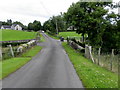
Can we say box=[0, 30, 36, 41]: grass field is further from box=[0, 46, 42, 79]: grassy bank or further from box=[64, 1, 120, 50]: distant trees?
box=[0, 46, 42, 79]: grassy bank

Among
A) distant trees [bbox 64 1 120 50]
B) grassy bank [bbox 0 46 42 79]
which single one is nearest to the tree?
distant trees [bbox 64 1 120 50]

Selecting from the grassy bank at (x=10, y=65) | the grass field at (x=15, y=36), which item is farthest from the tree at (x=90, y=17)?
the grass field at (x=15, y=36)

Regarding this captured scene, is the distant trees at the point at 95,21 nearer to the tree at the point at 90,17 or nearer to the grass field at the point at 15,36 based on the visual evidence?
the tree at the point at 90,17

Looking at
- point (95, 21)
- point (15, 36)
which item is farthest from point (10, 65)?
point (15, 36)

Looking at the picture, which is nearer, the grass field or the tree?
the tree

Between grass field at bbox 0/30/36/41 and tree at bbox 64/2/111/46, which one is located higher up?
tree at bbox 64/2/111/46

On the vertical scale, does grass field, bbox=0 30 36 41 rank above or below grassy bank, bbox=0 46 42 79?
above

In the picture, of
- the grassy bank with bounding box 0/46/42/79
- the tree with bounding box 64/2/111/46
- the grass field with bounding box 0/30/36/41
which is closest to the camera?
the grassy bank with bounding box 0/46/42/79

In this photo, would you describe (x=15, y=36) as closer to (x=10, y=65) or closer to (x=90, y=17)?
(x=90, y=17)

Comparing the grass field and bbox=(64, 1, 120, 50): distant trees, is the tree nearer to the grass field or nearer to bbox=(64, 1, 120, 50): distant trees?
bbox=(64, 1, 120, 50): distant trees

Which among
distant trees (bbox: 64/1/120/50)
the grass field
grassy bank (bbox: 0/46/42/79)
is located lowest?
grassy bank (bbox: 0/46/42/79)

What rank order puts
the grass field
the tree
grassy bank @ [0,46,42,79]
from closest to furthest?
grassy bank @ [0,46,42,79], the tree, the grass field

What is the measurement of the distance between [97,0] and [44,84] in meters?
21.9

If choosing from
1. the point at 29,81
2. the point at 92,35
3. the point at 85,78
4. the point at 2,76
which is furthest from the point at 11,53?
the point at 92,35
